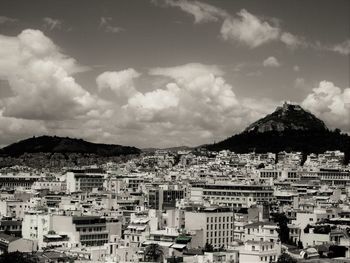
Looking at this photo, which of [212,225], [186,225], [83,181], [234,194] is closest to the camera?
[212,225]

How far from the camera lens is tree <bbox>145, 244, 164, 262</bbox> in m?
60.2

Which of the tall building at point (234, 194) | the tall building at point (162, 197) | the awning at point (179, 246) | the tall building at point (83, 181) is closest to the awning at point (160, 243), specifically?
the awning at point (179, 246)

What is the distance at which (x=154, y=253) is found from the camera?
60625 mm

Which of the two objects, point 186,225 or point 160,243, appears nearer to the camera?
point 160,243

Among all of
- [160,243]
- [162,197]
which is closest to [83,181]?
[162,197]

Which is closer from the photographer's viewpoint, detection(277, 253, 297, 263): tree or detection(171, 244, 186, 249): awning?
detection(277, 253, 297, 263): tree

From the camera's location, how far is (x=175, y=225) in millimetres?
73125

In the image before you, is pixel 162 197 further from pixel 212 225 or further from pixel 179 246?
pixel 179 246

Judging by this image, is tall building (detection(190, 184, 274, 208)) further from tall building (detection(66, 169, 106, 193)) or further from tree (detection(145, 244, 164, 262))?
tree (detection(145, 244, 164, 262))

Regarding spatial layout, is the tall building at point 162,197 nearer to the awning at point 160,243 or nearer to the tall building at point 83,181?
the awning at point 160,243

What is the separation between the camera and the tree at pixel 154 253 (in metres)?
60.2

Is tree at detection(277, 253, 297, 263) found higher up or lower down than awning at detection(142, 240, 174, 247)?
lower down

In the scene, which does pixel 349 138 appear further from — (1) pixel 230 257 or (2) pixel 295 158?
(1) pixel 230 257

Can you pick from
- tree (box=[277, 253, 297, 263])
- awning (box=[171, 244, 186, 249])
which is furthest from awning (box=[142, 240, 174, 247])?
tree (box=[277, 253, 297, 263])
